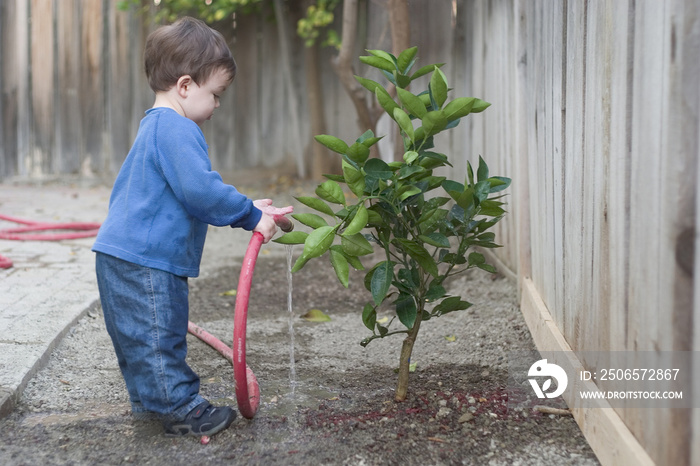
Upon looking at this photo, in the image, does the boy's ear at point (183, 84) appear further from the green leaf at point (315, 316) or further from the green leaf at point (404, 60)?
the green leaf at point (315, 316)

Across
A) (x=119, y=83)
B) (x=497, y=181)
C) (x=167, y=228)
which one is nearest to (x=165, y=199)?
(x=167, y=228)

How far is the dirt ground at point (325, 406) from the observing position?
84.7 inches

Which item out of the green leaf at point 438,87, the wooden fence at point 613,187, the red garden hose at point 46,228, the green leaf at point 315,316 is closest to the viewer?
the wooden fence at point 613,187

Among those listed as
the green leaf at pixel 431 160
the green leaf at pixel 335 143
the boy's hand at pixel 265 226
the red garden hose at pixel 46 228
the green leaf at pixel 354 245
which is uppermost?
the green leaf at pixel 335 143

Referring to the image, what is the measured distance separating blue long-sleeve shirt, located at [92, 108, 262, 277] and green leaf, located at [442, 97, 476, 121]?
67 cm

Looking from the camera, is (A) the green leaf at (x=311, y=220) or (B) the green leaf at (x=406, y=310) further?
(B) the green leaf at (x=406, y=310)

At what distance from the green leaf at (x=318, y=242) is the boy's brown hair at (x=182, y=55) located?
0.70 metres

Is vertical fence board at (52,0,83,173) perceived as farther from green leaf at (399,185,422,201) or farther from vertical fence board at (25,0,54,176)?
green leaf at (399,185,422,201)

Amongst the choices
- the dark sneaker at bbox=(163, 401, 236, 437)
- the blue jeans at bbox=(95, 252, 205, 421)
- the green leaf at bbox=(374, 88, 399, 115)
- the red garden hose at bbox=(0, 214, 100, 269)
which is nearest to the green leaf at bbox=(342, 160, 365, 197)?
the green leaf at bbox=(374, 88, 399, 115)

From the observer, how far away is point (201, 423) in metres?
2.32

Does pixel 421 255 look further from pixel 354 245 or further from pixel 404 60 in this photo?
pixel 404 60

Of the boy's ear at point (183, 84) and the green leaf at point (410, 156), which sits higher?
the boy's ear at point (183, 84)

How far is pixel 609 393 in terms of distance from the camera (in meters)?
1.98

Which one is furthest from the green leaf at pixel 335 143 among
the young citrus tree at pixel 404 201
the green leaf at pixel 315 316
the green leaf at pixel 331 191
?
the green leaf at pixel 315 316
